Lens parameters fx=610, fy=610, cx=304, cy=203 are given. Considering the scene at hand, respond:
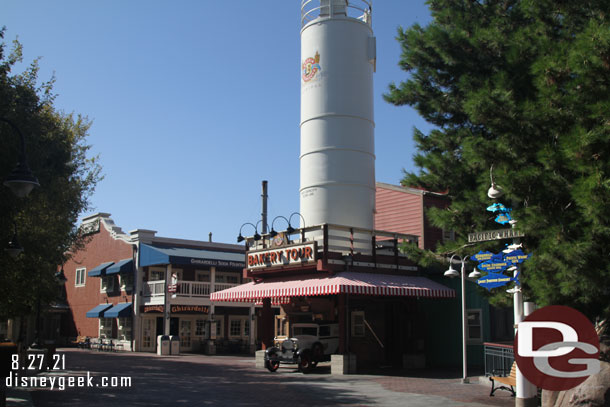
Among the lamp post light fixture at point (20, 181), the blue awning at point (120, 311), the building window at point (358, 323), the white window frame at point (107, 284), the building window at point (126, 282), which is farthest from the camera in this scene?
the white window frame at point (107, 284)

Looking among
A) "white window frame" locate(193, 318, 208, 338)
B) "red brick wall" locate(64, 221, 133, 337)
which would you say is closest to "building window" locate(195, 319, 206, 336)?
"white window frame" locate(193, 318, 208, 338)

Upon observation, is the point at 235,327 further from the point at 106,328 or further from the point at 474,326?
the point at 474,326

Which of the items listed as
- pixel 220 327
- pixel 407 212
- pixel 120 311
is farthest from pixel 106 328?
pixel 407 212

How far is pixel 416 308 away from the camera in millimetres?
23391

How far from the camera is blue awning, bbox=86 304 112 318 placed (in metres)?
39.4

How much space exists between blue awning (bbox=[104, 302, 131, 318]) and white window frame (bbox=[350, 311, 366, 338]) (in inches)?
658

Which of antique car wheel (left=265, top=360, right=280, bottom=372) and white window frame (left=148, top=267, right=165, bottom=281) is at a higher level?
white window frame (left=148, top=267, right=165, bottom=281)

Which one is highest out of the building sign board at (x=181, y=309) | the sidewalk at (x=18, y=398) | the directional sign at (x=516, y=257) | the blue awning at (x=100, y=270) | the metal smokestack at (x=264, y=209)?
the metal smokestack at (x=264, y=209)

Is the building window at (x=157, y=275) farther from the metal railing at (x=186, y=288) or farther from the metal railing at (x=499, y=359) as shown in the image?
the metal railing at (x=499, y=359)

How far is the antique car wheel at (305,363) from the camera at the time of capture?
68.7 ft

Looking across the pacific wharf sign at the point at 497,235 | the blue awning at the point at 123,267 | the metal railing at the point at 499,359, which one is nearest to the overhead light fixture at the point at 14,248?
the pacific wharf sign at the point at 497,235

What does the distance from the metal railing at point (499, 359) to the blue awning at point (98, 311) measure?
89.6 feet

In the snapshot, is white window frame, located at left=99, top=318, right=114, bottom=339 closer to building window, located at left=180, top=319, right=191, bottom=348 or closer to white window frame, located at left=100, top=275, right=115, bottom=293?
white window frame, located at left=100, top=275, right=115, bottom=293

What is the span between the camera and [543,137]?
1072cm
